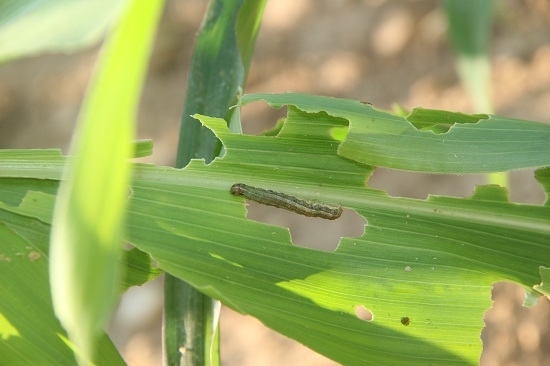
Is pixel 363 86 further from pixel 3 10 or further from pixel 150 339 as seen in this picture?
pixel 3 10

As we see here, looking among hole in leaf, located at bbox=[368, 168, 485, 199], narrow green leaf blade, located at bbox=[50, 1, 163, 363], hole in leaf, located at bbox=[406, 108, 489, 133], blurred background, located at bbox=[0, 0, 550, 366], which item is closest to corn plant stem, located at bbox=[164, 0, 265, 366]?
hole in leaf, located at bbox=[406, 108, 489, 133]

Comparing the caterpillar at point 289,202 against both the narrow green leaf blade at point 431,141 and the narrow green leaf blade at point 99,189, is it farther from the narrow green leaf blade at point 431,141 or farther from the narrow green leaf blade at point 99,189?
the narrow green leaf blade at point 99,189

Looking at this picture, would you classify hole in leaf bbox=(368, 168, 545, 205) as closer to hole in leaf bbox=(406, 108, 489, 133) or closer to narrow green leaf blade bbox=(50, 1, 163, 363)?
hole in leaf bbox=(406, 108, 489, 133)

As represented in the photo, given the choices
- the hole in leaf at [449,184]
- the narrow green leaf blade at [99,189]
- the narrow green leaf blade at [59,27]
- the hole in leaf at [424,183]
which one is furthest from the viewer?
the hole in leaf at [424,183]

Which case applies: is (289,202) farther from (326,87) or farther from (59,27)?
(326,87)

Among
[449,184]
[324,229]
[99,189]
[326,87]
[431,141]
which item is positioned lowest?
[99,189]

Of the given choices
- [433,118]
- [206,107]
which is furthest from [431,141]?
[206,107]

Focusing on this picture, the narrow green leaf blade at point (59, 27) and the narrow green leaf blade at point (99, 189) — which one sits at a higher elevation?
the narrow green leaf blade at point (59, 27)

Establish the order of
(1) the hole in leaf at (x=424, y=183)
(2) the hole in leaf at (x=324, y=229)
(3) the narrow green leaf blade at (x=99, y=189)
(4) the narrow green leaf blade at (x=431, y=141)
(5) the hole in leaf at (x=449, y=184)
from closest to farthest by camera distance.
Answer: (3) the narrow green leaf blade at (x=99, y=189), (4) the narrow green leaf blade at (x=431, y=141), (5) the hole in leaf at (x=449, y=184), (1) the hole in leaf at (x=424, y=183), (2) the hole in leaf at (x=324, y=229)

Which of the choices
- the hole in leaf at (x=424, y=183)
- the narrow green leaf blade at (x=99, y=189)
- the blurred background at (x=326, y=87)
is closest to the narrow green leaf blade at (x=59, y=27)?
the narrow green leaf blade at (x=99, y=189)
